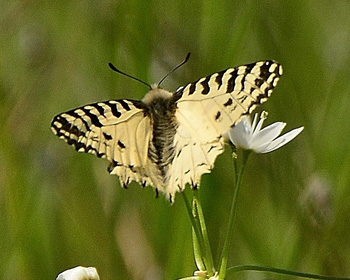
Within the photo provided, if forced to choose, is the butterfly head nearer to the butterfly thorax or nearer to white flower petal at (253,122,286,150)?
the butterfly thorax

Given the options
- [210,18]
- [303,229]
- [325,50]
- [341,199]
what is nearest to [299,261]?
[303,229]

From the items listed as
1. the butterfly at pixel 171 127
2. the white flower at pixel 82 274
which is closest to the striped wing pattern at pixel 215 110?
the butterfly at pixel 171 127

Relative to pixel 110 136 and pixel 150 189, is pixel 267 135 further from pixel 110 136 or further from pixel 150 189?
pixel 150 189

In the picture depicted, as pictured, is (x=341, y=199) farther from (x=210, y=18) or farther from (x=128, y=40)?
(x=128, y=40)

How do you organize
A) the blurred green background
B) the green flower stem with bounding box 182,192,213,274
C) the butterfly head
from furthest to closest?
the blurred green background → the butterfly head → the green flower stem with bounding box 182,192,213,274

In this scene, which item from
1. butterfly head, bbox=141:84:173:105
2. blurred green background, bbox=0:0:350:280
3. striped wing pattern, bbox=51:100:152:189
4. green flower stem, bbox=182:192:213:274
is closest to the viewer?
green flower stem, bbox=182:192:213:274

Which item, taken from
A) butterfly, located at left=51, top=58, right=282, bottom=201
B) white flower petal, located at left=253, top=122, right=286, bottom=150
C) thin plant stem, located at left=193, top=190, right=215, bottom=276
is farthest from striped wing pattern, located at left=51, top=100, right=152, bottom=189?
white flower petal, located at left=253, top=122, right=286, bottom=150

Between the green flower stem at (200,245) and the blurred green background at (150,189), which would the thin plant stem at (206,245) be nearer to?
the green flower stem at (200,245)
